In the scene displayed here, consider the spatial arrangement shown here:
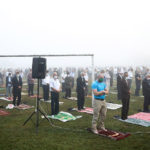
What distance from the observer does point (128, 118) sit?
1015cm

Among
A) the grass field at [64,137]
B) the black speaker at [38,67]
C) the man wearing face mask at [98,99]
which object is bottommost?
the grass field at [64,137]

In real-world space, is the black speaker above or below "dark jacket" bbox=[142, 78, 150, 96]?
above

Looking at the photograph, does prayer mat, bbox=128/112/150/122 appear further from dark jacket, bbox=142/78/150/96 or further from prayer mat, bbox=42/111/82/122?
prayer mat, bbox=42/111/82/122

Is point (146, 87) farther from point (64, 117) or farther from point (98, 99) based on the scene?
point (98, 99)

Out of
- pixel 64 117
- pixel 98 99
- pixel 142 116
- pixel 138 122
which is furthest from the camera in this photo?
pixel 142 116

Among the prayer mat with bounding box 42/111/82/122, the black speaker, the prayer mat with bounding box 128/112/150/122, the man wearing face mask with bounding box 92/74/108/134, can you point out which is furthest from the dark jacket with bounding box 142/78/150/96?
the black speaker

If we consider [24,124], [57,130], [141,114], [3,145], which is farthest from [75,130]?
[141,114]

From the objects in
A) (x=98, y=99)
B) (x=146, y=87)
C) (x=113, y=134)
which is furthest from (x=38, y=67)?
(x=146, y=87)

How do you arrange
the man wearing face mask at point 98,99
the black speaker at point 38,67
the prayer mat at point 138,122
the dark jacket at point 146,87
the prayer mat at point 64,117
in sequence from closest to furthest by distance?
1. the man wearing face mask at point 98,99
2. the black speaker at point 38,67
3. the prayer mat at point 138,122
4. the prayer mat at point 64,117
5. the dark jacket at point 146,87

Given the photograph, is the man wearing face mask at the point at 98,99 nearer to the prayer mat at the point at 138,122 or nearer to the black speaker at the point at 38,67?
the black speaker at the point at 38,67

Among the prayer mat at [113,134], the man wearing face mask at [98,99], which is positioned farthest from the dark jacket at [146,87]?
the man wearing face mask at [98,99]

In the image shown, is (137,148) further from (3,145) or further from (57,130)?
(3,145)

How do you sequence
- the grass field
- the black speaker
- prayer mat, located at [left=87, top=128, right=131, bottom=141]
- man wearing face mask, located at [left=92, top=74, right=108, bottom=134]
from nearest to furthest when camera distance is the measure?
the grass field
prayer mat, located at [left=87, top=128, right=131, bottom=141]
man wearing face mask, located at [left=92, top=74, right=108, bottom=134]
the black speaker

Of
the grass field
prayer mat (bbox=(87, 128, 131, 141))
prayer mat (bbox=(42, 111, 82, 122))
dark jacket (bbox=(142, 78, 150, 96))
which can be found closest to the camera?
the grass field
